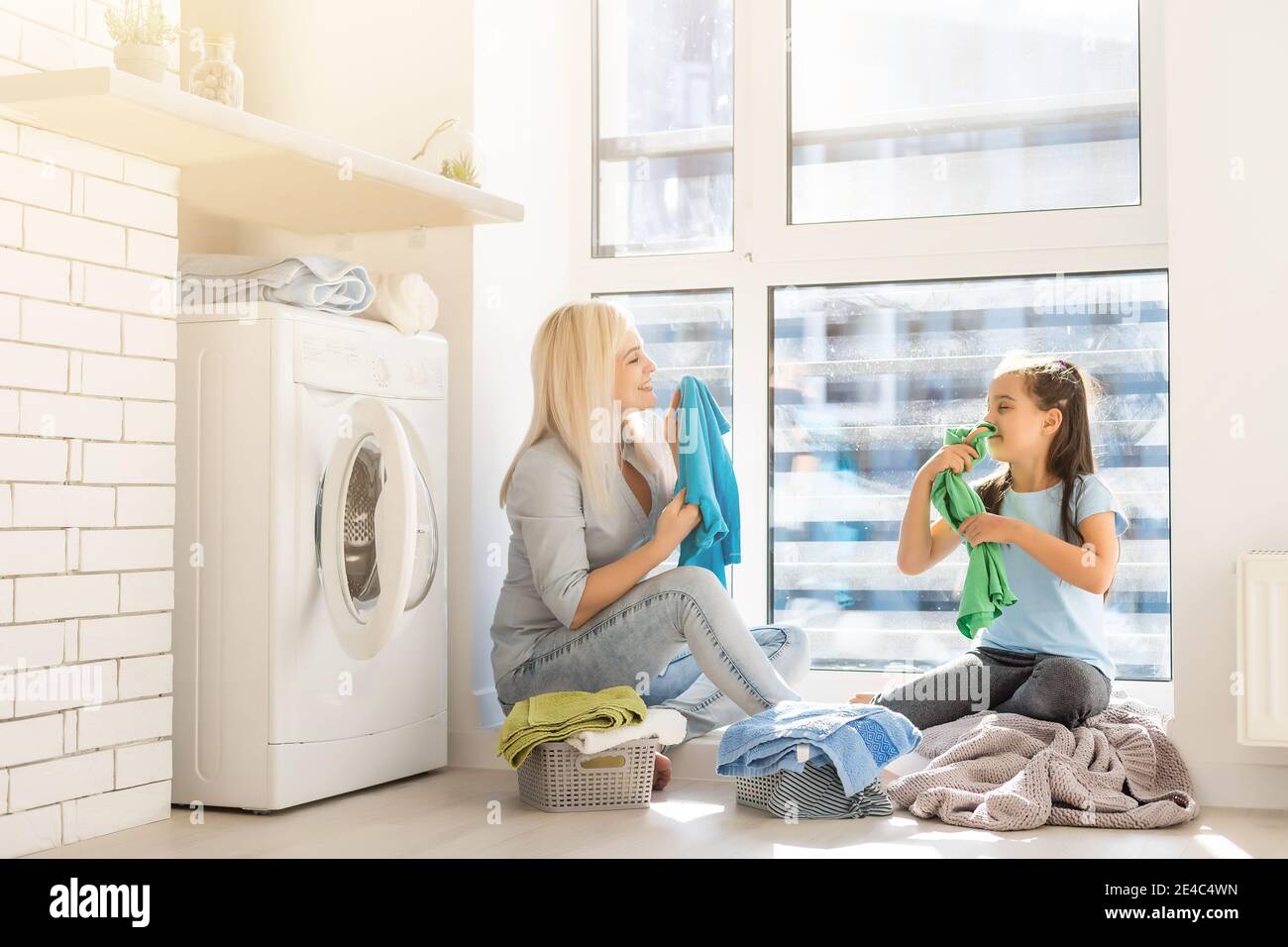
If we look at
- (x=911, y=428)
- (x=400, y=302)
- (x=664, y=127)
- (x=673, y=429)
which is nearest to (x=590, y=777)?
(x=673, y=429)

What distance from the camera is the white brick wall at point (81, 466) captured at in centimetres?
197

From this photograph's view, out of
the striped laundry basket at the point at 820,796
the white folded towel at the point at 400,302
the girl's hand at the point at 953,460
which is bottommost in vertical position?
the striped laundry basket at the point at 820,796

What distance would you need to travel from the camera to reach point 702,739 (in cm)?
261

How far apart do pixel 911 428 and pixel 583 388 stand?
0.76 metres

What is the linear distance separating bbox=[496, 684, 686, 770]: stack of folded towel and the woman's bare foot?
0.19 meters

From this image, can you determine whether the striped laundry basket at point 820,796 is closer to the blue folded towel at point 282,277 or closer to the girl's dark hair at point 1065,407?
the girl's dark hair at point 1065,407

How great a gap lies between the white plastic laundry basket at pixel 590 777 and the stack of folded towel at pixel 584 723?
24 mm

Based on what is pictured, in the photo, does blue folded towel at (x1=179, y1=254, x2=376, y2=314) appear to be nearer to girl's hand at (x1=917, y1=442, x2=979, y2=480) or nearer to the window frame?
the window frame

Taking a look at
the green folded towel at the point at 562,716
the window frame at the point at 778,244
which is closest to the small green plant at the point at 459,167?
the window frame at the point at 778,244

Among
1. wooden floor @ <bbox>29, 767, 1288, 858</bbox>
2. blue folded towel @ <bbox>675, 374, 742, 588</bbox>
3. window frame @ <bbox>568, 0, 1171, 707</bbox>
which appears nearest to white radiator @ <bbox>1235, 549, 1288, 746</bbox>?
wooden floor @ <bbox>29, 767, 1288, 858</bbox>

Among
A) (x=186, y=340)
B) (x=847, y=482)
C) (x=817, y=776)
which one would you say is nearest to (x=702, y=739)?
(x=817, y=776)

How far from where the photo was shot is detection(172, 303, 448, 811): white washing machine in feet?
7.34

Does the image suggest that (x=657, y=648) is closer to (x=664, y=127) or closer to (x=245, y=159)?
(x=245, y=159)
